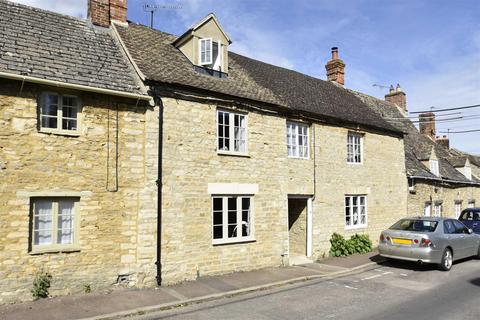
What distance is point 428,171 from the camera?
22266 millimetres

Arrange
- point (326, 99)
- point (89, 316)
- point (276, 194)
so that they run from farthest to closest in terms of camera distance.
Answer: point (326, 99)
point (276, 194)
point (89, 316)

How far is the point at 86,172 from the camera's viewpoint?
383 inches

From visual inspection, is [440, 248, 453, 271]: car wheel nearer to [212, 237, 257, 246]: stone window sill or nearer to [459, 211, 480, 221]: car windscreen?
[212, 237, 257, 246]: stone window sill

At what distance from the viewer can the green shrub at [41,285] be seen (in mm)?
8797

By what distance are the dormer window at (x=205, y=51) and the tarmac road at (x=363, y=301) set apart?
7.58m

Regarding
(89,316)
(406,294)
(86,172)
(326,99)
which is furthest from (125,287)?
(326,99)

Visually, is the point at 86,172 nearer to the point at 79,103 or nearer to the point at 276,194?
the point at 79,103

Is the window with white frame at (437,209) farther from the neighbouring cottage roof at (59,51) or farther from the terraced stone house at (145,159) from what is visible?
the neighbouring cottage roof at (59,51)

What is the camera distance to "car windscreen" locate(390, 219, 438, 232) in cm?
1290

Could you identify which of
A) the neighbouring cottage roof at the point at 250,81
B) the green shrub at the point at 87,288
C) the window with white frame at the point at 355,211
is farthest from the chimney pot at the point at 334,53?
the green shrub at the point at 87,288

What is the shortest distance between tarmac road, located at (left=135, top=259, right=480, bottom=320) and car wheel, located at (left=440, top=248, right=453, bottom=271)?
27 cm

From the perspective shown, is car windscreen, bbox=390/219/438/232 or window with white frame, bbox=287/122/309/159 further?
window with white frame, bbox=287/122/309/159

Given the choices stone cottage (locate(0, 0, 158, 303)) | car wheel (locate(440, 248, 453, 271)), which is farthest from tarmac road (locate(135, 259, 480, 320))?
stone cottage (locate(0, 0, 158, 303))

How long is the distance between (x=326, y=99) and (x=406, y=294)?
33.3 feet
